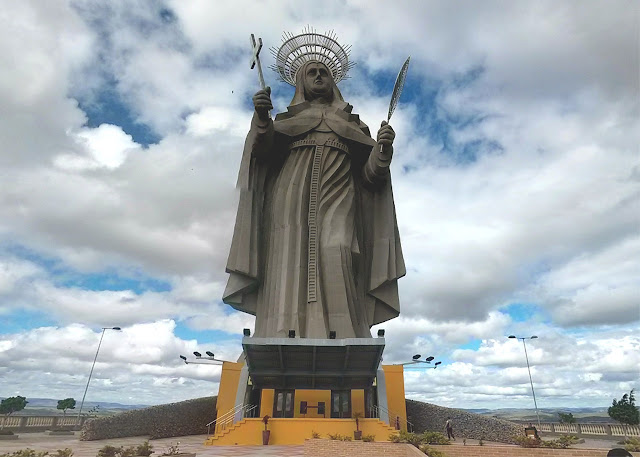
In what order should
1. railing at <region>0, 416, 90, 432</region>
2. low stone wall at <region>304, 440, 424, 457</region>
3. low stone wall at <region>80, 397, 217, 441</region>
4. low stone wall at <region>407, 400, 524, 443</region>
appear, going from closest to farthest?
low stone wall at <region>304, 440, 424, 457</region> → low stone wall at <region>80, 397, 217, 441</region> → low stone wall at <region>407, 400, 524, 443</region> → railing at <region>0, 416, 90, 432</region>

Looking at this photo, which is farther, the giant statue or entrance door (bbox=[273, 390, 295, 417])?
entrance door (bbox=[273, 390, 295, 417])

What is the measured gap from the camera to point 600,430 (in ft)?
68.2

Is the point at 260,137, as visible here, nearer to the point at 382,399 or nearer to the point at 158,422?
the point at 382,399

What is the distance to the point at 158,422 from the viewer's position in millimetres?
18469

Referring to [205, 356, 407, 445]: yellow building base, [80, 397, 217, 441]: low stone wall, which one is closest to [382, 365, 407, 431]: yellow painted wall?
[205, 356, 407, 445]: yellow building base

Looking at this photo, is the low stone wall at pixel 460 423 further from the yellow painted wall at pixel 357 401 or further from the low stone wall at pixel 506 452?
the low stone wall at pixel 506 452

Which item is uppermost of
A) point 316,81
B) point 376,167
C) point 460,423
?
point 316,81

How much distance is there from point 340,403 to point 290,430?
8.61ft

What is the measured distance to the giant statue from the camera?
13492mm

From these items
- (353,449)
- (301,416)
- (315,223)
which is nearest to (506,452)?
(353,449)

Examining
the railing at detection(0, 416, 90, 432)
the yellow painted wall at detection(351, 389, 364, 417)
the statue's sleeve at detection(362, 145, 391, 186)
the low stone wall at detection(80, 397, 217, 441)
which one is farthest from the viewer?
the railing at detection(0, 416, 90, 432)

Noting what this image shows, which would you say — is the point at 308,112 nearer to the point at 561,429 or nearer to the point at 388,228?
the point at 388,228

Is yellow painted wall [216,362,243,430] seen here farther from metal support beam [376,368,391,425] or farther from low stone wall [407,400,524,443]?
low stone wall [407,400,524,443]

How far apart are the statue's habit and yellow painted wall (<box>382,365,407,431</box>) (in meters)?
3.72
